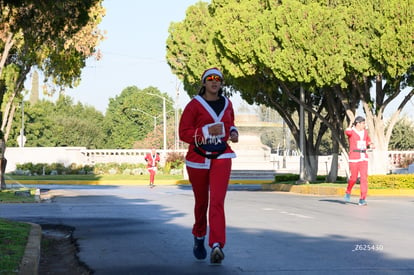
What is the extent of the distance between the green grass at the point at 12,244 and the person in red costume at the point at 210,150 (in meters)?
1.84

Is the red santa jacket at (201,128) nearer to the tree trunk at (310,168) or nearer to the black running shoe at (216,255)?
the black running shoe at (216,255)

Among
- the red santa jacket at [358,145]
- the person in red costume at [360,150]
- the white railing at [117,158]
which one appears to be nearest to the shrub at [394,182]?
the person in red costume at [360,150]

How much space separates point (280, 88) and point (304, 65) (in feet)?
32.3

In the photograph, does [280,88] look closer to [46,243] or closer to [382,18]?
[382,18]

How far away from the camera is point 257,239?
11555 millimetres

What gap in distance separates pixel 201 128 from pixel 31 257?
2112mm

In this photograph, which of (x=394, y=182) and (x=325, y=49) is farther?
(x=325, y=49)

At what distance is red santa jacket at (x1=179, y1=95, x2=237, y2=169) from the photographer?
365 inches

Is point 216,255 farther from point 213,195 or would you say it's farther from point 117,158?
point 117,158

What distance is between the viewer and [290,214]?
55.0ft

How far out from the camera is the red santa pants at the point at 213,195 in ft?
29.8

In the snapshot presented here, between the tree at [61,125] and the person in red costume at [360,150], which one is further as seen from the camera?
the tree at [61,125]

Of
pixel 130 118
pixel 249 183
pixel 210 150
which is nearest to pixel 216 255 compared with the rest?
pixel 210 150

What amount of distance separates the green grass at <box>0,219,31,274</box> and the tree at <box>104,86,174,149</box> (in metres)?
123
